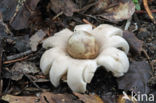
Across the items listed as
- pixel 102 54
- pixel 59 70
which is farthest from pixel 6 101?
pixel 102 54

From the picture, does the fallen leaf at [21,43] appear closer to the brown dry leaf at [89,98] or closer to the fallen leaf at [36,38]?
the fallen leaf at [36,38]

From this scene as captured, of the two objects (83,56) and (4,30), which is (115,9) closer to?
(83,56)

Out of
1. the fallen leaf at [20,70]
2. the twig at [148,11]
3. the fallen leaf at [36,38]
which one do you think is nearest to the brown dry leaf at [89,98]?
the fallen leaf at [20,70]

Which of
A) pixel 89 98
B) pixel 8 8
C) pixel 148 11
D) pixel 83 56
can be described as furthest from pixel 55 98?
pixel 148 11

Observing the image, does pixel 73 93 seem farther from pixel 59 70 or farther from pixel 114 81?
pixel 114 81

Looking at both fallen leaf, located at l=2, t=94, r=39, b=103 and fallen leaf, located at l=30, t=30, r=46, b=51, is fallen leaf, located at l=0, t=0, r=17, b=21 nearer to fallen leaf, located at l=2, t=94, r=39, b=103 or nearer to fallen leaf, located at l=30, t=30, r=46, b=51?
fallen leaf, located at l=30, t=30, r=46, b=51

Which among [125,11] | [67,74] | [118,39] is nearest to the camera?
[67,74]
